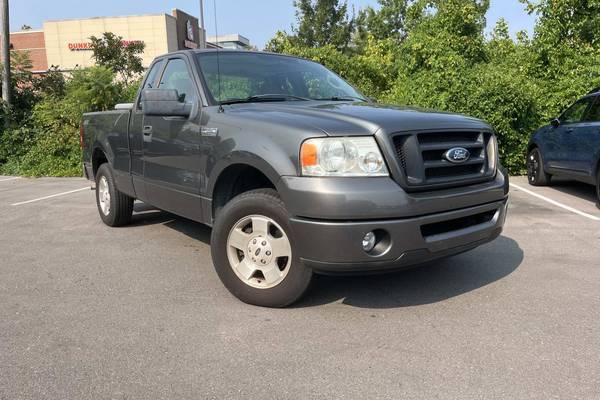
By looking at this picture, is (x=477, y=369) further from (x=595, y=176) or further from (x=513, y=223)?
(x=595, y=176)

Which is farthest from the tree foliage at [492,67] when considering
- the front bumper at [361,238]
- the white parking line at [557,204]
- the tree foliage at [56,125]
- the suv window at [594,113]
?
the front bumper at [361,238]

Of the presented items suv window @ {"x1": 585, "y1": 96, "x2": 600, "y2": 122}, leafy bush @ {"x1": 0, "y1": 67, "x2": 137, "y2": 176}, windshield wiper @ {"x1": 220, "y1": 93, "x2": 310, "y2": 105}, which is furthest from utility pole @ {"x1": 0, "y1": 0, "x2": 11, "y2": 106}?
suv window @ {"x1": 585, "y1": 96, "x2": 600, "y2": 122}

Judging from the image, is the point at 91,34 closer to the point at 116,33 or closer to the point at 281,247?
the point at 116,33

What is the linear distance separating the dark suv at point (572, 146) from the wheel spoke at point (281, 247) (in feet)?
18.6

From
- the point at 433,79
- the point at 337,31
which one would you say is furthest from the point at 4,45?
the point at 337,31

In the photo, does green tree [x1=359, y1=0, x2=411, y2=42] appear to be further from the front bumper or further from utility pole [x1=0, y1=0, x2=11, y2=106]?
the front bumper

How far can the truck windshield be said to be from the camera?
4258mm

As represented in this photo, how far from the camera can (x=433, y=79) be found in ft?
35.6

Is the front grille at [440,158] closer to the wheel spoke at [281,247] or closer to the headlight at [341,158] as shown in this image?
the headlight at [341,158]

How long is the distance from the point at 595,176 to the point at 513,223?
189 cm

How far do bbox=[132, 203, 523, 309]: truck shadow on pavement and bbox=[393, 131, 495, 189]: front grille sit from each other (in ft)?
2.13

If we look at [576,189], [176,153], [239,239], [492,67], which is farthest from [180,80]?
[492,67]

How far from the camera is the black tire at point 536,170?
8.94 m

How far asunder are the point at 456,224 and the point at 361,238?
827 mm
